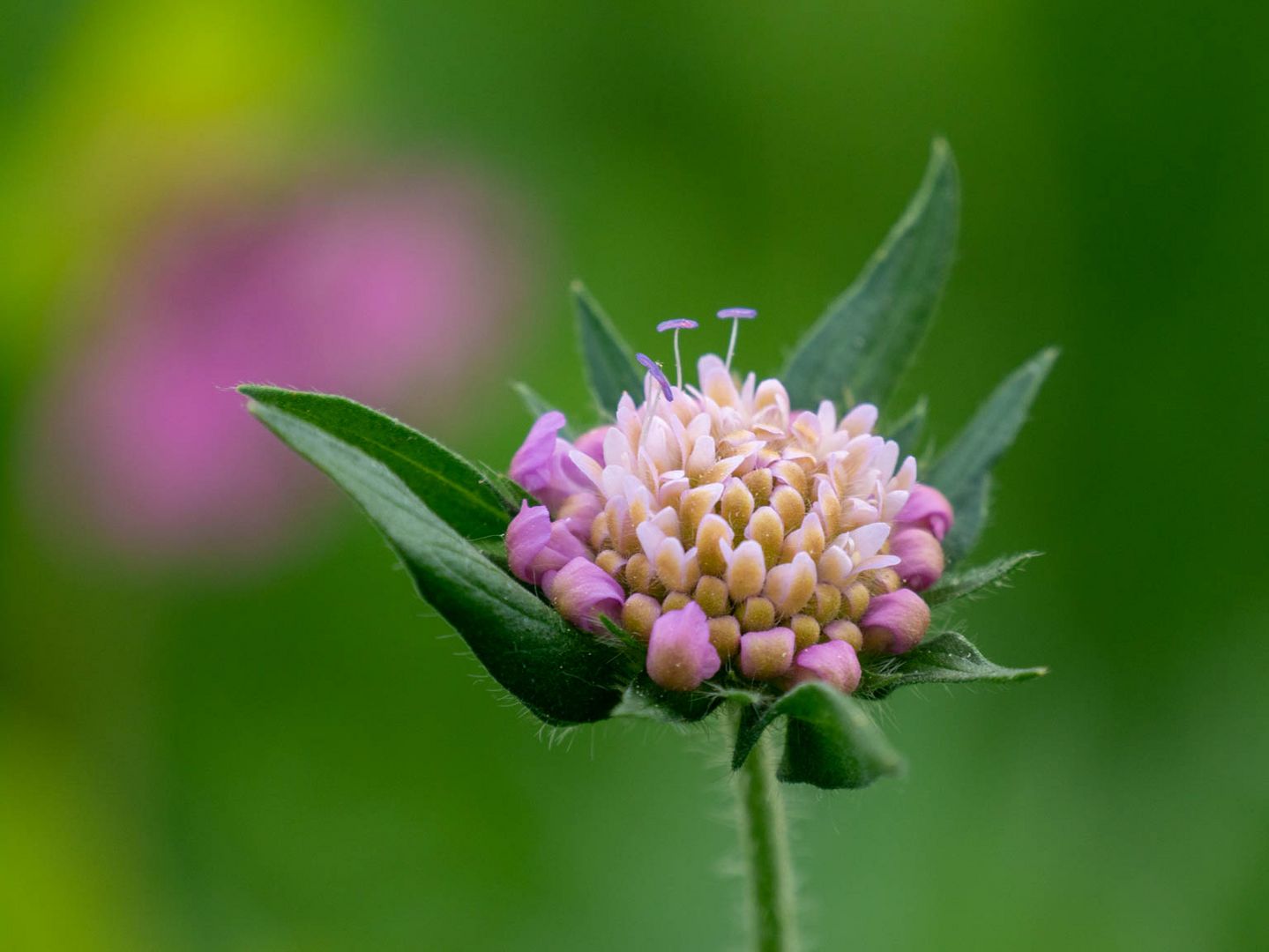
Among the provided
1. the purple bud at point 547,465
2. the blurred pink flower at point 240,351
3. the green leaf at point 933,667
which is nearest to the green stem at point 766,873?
the green leaf at point 933,667

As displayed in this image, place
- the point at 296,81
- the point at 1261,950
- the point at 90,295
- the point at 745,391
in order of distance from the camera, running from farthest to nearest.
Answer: the point at 296,81
the point at 90,295
the point at 1261,950
the point at 745,391

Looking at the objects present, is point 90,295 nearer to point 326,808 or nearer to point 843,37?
point 326,808

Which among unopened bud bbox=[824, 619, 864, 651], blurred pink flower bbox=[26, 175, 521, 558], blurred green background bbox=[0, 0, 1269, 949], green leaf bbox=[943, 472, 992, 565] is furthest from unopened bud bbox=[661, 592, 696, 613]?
blurred pink flower bbox=[26, 175, 521, 558]

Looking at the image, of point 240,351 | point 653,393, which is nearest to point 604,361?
point 653,393

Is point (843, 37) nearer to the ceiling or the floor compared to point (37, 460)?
nearer to the ceiling

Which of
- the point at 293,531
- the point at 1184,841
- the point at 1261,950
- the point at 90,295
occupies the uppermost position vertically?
the point at 90,295

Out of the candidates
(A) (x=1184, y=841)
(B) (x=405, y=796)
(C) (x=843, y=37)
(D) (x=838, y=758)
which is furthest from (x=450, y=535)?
(C) (x=843, y=37)
